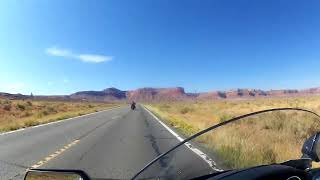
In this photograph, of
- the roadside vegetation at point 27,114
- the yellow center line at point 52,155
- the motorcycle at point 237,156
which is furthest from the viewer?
the roadside vegetation at point 27,114

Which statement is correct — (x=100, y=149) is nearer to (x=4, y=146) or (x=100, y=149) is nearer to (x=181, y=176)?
(x=4, y=146)

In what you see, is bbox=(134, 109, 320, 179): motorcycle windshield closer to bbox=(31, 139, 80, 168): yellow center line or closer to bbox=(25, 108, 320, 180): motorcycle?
bbox=(25, 108, 320, 180): motorcycle

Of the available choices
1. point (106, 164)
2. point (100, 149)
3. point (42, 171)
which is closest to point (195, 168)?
point (42, 171)

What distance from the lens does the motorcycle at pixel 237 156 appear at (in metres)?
3.37

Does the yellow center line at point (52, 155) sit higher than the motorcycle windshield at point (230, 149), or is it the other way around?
the motorcycle windshield at point (230, 149)

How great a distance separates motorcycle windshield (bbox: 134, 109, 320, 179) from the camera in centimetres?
357

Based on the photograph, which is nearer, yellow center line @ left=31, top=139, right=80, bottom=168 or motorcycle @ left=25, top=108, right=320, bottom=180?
motorcycle @ left=25, top=108, right=320, bottom=180

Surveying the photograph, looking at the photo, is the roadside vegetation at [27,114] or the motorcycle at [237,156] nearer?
the motorcycle at [237,156]

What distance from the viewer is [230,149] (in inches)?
195

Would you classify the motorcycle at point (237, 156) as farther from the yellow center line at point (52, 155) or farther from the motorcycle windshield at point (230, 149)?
the yellow center line at point (52, 155)

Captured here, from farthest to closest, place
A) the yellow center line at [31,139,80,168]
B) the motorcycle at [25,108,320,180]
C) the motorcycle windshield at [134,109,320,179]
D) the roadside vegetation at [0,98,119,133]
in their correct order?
1. the roadside vegetation at [0,98,119,133]
2. the yellow center line at [31,139,80,168]
3. the motorcycle windshield at [134,109,320,179]
4. the motorcycle at [25,108,320,180]

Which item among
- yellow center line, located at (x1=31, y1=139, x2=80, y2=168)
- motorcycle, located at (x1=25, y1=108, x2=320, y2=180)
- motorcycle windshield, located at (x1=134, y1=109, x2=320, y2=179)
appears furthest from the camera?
yellow center line, located at (x1=31, y1=139, x2=80, y2=168)

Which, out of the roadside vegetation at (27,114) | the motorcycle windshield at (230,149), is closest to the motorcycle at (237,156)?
the motorcycle windshield at (230,149)

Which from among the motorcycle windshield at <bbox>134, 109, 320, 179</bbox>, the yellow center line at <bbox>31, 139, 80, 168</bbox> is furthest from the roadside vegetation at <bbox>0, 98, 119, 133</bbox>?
the motorcycle windshield at <bbox>134, 109, 320, 179</bbox>
